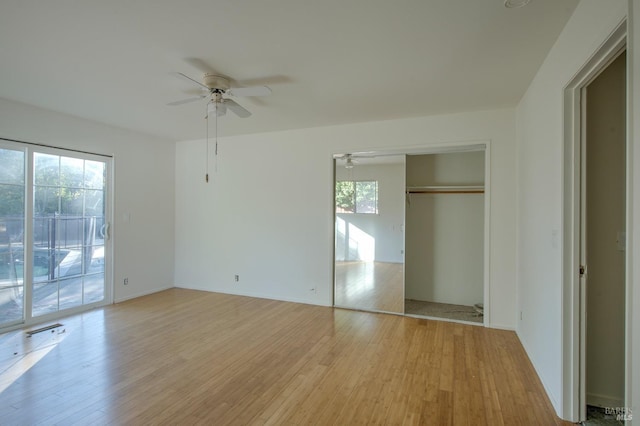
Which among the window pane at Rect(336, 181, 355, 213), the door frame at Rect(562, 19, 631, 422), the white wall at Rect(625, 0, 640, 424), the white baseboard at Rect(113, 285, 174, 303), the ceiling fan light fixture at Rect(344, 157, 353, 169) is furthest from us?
the window pane at Rect(336, 181, 355, 213)

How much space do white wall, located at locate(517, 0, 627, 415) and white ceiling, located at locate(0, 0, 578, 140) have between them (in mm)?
169

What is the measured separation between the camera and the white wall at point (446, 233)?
4.51m

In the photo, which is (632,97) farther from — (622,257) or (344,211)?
(344,211)

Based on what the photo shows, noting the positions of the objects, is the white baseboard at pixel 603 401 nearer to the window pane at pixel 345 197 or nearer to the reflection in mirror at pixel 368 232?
the reflection in mirror at pixel 368 232

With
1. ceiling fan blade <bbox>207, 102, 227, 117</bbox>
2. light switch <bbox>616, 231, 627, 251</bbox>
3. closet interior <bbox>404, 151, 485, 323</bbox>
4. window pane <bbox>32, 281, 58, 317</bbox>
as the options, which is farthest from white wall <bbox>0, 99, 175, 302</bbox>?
light switch <bbox>616, 231, 627, 251</bbox>

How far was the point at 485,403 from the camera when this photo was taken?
91.0 inches

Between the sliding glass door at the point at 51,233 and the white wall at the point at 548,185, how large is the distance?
5.52m

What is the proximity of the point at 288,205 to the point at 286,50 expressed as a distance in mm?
2759

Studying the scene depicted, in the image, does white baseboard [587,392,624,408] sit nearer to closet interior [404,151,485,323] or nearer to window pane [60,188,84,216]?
closet interior [404,151,485,323]

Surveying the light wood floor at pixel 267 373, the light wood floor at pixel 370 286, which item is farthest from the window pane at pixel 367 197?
the light wood floor at pixel 267 373

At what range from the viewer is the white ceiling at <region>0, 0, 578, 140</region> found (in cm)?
194

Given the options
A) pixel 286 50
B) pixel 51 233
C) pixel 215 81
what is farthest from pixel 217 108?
pixel 51 233

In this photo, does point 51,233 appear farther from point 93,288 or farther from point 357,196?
point 357,196

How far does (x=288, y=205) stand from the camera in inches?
194
